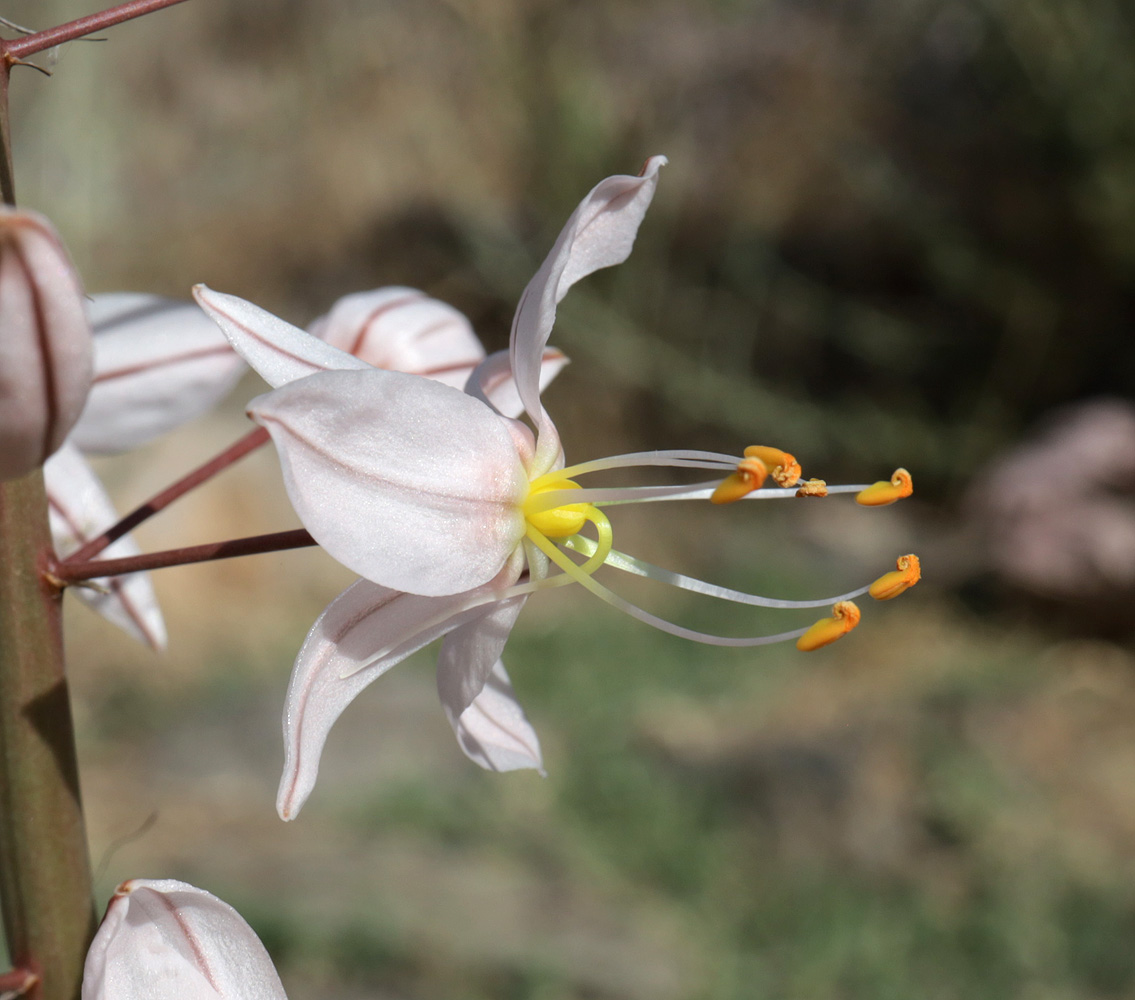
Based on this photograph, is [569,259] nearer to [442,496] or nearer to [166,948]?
[442,496]

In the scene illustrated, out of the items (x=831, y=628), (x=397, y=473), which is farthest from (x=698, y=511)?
(x=397, y=473)

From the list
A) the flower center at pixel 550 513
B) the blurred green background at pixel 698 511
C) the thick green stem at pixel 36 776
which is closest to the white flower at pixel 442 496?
the flower center at pixel 550 513

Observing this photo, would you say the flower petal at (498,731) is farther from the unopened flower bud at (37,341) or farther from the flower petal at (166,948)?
the unopened flower bud at (37,341)

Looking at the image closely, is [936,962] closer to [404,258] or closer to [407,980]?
[407,980]

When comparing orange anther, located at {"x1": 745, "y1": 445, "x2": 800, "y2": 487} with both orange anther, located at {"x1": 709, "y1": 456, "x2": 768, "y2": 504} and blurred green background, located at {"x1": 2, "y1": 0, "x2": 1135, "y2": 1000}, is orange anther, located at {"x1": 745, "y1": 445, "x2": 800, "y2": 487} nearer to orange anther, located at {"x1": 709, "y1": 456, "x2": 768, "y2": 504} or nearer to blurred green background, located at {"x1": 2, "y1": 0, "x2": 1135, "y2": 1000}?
orange anther, located at {"x1": 709, "y1": 456, "x2": 768, "y2": 504}

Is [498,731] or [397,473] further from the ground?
[397,473]

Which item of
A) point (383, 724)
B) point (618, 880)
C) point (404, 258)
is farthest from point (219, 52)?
point (618, 880)
